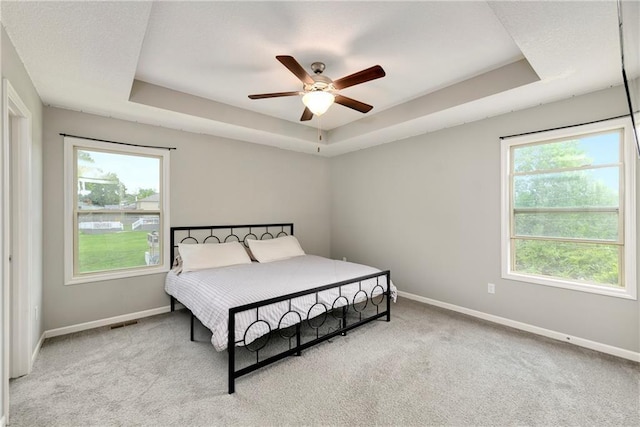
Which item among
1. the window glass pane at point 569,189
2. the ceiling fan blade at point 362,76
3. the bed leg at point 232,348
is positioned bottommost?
the bed leg at point 232,348

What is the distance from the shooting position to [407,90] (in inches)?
125

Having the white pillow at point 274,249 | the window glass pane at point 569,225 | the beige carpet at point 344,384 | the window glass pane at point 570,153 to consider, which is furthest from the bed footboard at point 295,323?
the window glass pane at point 570,153

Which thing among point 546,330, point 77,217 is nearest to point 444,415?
point 546,330

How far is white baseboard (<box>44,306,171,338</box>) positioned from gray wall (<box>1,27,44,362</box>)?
0.46 ft

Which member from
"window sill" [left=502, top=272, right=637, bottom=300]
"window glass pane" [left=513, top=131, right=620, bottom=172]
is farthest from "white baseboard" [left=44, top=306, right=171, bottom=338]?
"window glass pane" [left=513, top=131, right=620, bottom=172]

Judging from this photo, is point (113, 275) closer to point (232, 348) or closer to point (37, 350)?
point (37, 350)

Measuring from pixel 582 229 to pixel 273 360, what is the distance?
3224 mm

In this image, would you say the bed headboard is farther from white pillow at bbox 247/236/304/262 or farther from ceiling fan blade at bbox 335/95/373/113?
ceiling fan blade at bbox 335/95/373/113

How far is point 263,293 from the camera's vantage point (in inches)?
99.0

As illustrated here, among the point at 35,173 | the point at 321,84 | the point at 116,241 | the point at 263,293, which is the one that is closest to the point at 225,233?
the point at 116,241

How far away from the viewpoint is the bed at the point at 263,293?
229 centimetres

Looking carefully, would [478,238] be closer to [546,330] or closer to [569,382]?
[546,330]

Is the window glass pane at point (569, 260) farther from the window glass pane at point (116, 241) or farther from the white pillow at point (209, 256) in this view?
the window glass pane at point (116, 241)

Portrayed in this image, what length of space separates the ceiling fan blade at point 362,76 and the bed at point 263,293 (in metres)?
1.84
